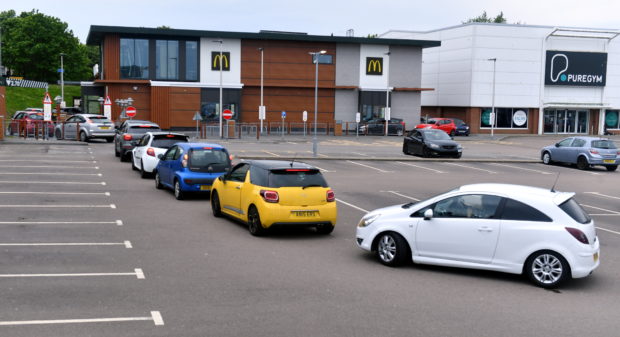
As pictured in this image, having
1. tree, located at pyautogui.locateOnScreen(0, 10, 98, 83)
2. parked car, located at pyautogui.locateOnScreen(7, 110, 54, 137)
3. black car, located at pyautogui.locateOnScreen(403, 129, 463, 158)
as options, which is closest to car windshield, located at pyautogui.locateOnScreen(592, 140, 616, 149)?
black car, located at pyautogui.locateOnScreen(403, 129, 463, 158)

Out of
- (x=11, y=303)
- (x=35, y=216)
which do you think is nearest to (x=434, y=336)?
(x=11, y=303)

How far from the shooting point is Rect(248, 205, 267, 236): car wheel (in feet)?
41.1

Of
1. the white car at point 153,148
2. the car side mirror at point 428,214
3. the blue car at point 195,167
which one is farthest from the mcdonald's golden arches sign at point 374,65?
the car side mirror at point 428,214

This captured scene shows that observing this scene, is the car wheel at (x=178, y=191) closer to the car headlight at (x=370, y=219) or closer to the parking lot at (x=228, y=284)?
the parking lot at (x=228, y=284)

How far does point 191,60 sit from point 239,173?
43532 mm

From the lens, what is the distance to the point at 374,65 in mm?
59781

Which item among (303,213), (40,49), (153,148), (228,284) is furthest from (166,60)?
(228,284)

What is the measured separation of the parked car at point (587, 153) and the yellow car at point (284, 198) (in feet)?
67.7

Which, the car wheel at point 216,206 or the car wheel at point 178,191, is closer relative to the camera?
the car wheel at point 216,206

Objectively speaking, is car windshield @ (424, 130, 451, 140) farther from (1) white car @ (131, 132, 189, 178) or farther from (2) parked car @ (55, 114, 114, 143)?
(2) parked car @ (55, 114, 114, 143)

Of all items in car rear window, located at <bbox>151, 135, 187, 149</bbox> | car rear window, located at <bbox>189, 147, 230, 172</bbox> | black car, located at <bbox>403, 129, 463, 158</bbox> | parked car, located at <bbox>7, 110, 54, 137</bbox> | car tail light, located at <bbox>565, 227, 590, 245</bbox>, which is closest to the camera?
car tail light, located at <bbox>565, 227, 590, 245</bbox>

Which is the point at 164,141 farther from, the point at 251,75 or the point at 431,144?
the point at 251,75

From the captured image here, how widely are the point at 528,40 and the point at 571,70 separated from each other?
18.0 ft

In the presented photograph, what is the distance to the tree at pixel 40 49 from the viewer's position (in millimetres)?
90438
